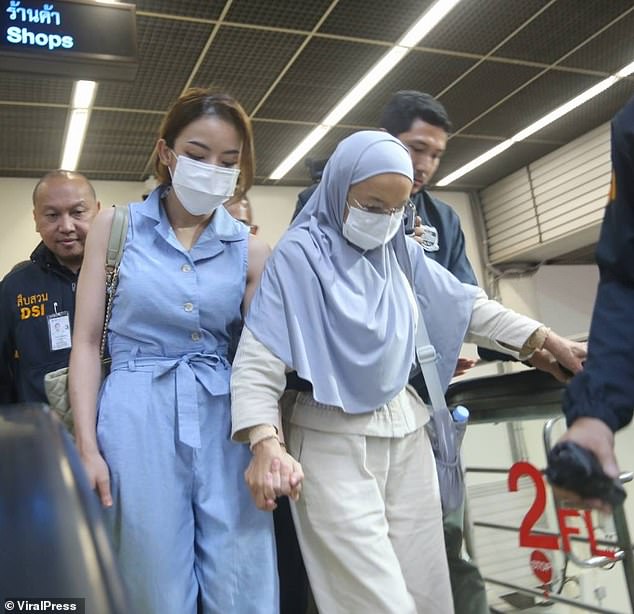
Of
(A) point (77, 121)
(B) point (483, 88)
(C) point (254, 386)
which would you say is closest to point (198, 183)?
(C) point (254, 386)

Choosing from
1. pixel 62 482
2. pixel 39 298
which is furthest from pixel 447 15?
pixel 62 482

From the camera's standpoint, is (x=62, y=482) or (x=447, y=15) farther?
(x=447, y=15)

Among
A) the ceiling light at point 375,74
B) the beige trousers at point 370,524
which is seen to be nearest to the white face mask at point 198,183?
the beige trousers at point 370,524

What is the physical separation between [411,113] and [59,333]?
1.26 metres

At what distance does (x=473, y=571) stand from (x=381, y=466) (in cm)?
56

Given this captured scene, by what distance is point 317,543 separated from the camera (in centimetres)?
142

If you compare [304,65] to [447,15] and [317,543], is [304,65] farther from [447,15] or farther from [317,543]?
[317,543]

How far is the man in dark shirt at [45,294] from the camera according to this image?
207 cm

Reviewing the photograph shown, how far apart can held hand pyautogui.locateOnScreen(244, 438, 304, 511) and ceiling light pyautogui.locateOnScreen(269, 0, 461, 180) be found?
13.5ft

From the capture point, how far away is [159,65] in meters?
5.02

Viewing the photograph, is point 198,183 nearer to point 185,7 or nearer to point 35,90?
point 185,7

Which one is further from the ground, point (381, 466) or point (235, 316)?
point (235, 316)

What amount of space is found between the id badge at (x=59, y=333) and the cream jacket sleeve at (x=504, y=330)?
1.17 meters

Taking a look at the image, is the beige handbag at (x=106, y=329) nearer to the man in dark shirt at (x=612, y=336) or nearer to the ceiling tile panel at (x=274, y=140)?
the man in dark shirt at (x=612, y=336)
